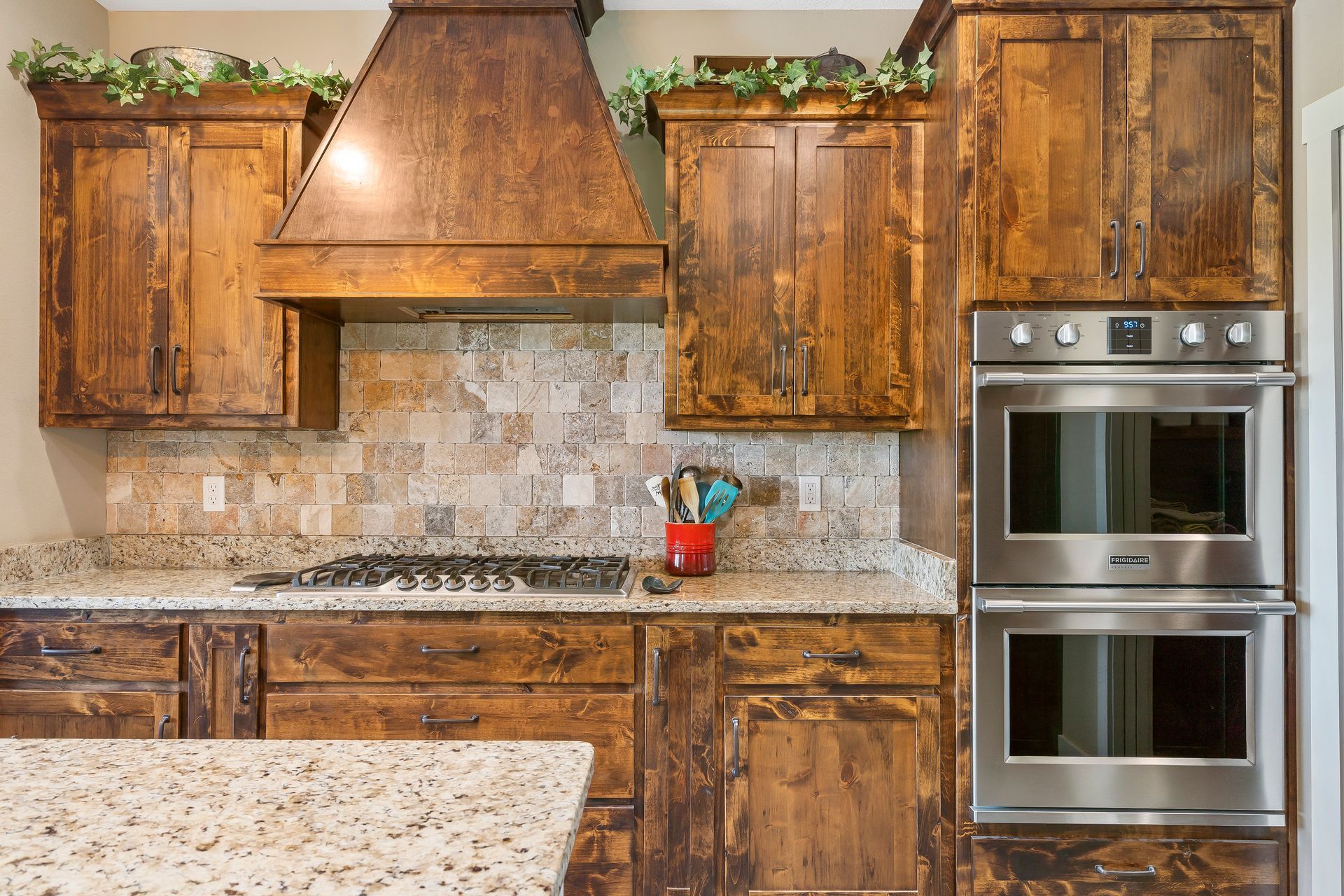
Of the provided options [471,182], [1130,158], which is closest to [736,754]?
[471,182]

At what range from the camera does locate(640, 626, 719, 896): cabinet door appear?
2.01 m

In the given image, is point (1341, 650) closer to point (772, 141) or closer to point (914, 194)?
point (914, 194)

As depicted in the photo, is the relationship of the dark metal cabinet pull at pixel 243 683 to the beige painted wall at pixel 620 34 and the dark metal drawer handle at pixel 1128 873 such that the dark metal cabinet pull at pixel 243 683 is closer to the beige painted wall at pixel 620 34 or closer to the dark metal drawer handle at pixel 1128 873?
the beige painted wall at pixel 620 34

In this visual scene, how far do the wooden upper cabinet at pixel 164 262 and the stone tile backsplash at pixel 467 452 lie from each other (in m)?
0.32

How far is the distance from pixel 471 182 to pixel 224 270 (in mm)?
876

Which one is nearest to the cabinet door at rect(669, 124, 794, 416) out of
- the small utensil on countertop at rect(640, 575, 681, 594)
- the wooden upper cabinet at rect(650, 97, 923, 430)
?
the wooden upper cabinet at rect(650, 97, 923, 430)

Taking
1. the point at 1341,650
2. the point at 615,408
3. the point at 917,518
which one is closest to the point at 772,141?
the point at 615,408

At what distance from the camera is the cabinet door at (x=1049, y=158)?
1.99 m

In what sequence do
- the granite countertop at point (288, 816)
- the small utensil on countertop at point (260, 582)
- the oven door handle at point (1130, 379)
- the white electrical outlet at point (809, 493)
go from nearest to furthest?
the granite countertop at point (288, 816) → the oven door handle at point (1130, 379) → the small utensil on countertop at point (260, 582) → the white electrical outlet at point (809, 493)

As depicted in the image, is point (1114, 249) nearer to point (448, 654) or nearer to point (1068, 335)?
point (1068, 335)

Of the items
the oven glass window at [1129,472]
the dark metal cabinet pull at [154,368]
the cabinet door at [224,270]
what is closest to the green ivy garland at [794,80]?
the oven glass window at [1129,472]

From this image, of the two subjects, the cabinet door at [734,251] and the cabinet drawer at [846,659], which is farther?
the cabinet door at [734,251]

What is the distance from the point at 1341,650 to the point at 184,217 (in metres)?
3.41

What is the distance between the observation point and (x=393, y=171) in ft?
6.93
